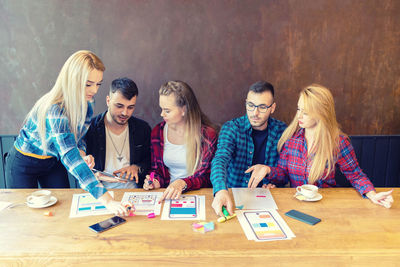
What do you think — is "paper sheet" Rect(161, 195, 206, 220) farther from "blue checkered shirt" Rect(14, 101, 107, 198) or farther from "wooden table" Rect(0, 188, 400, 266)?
"blue checkered shirt" Rect(14, 101, 107, 198)

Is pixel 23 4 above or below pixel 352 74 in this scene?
above

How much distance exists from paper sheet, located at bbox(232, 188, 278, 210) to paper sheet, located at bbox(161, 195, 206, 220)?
7.7 inches

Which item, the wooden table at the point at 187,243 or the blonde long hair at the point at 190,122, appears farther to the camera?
the blonde long hair at the point at 190,122

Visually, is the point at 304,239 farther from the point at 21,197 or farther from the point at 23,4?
the point at 23,4

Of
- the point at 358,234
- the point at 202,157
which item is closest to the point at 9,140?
the point at 202,157

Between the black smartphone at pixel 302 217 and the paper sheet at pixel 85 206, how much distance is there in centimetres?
89

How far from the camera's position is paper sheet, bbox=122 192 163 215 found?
59.7 inches

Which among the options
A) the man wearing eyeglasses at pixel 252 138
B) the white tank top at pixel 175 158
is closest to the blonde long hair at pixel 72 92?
the white tank top at pixel 175 158

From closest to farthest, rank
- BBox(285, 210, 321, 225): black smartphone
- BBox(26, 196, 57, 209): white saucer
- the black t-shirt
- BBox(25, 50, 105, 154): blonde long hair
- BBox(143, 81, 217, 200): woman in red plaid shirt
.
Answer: BBox(285, 210, 321, 225): black smartphone, BBox(26, 196, 57, 209): white saucer, BBox(25, 50, 105, 154): blonde long hair, BBox(143, 81, 217, 200): woman in red plaid shirt, the black t-shirt

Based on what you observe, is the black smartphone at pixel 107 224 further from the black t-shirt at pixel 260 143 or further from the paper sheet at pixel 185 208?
the black t-shirt at pixel 260 143

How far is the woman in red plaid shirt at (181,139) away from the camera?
2047mm

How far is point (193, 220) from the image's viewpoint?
1.42m

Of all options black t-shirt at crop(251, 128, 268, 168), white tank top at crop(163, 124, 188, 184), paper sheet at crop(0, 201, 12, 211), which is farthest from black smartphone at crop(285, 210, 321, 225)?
paper sheet at crop(0, 201, 12, 211)

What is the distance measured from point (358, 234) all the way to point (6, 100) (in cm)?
271
